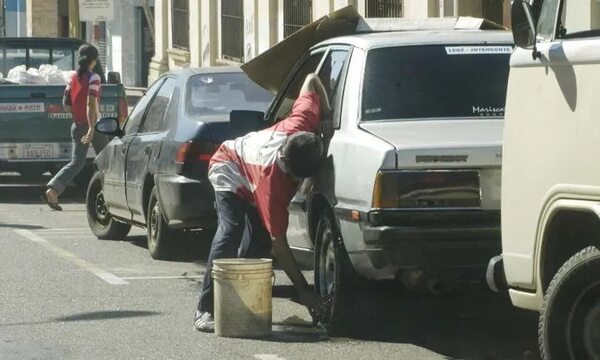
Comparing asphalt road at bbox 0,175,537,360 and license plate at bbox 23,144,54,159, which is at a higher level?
license plate at bbox 23,144,54,159

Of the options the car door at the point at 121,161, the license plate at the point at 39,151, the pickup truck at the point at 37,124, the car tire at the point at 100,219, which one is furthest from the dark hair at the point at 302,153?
the license plate at the point at 39,151

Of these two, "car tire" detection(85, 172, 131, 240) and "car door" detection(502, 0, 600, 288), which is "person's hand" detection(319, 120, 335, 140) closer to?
"car door" detection(502, 0, 600, 288)

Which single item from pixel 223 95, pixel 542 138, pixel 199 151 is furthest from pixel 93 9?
pixel 542 138

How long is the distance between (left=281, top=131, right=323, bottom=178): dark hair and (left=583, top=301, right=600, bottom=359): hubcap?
8.31ft

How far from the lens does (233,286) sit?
8672 millimetres

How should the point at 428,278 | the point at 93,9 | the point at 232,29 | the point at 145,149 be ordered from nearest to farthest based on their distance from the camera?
the point at 428,278
the point at 145,149
the point at 93,9
the point at 232,29

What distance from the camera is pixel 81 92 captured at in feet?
57.3

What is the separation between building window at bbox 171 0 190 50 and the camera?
3628 cm

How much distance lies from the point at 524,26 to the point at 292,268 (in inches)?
97.9

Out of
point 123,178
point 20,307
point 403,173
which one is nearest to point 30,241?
point 123,178

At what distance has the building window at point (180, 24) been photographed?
36.3m

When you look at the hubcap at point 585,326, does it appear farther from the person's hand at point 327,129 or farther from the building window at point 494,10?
the building window at point 494,10

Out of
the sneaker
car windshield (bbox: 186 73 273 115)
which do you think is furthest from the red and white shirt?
car windshield (bbox: 186 73 273 115)

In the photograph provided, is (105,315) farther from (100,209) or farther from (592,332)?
(100,209)
